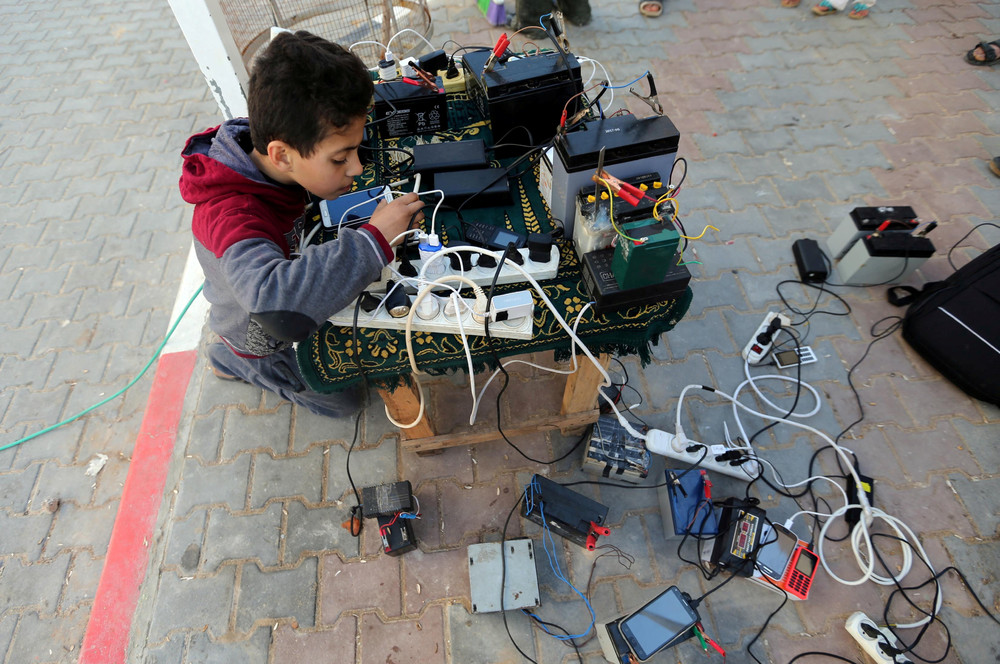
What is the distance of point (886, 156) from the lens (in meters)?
3.49

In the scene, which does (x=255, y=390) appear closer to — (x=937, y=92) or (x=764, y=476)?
(x=764, y=476)

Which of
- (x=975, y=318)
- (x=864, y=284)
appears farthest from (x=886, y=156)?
(x=975, y=318)

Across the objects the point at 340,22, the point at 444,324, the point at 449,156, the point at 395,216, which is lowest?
the point at 340,22

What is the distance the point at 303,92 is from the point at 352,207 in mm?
442

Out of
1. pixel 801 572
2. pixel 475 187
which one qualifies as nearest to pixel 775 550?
pixel 801 572

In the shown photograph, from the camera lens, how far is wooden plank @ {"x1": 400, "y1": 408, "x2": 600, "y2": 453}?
85.6 inches

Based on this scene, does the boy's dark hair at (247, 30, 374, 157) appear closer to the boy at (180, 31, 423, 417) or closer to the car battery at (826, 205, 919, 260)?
the boy at (180, 31, 423, 417)

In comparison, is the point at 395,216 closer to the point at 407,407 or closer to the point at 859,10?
the point at 407,407

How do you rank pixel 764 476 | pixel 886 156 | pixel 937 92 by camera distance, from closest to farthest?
1. pixel 764 476
2. pixel 886 156
3. pixel 937 92

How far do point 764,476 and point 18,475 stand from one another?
357 centimetres

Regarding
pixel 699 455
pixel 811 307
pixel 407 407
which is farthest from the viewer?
pixel 811 307

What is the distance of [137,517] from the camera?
7.50 feet

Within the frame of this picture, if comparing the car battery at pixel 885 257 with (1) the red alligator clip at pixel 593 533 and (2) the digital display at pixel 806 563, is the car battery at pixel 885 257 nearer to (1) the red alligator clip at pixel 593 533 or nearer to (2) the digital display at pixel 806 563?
(2) the digital display at pixel 806 563

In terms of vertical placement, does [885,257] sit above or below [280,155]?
below
